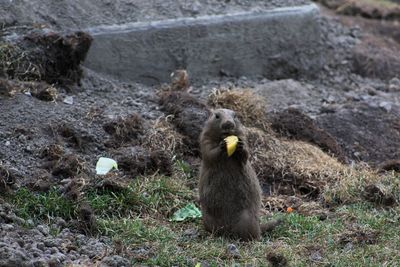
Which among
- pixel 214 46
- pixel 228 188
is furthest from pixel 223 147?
pixel 214 46

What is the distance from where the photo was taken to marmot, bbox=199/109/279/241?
311 inches

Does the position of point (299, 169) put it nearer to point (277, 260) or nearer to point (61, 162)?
point (61, 162)

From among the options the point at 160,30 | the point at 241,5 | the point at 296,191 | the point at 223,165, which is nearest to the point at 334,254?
the point at 223,165

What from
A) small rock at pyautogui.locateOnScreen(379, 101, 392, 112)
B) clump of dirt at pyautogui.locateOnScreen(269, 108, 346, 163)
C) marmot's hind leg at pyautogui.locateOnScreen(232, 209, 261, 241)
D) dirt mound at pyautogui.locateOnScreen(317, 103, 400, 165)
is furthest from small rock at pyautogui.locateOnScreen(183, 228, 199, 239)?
small rock at pyautogui.locateOnScreen(379, 101, 392, 112)

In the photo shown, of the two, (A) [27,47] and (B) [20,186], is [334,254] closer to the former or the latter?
(B) [20,186]

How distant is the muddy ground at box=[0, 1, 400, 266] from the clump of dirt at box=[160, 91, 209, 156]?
0.04ft

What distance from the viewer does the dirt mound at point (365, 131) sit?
35.1ft

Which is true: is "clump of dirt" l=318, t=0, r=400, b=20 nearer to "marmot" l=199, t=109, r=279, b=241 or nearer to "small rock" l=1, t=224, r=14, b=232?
"marmot" l=199, t=109, r=279, b=241

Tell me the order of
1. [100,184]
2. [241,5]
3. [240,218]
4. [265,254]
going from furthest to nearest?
[241,5], [100,184], [240,218], [265,254]

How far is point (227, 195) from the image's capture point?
7.93m

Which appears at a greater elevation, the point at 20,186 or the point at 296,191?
the point at 20,186

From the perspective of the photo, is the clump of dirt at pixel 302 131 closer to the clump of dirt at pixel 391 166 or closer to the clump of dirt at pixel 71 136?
the clump of dirt at pixel 391 166

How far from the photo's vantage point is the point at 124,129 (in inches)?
380

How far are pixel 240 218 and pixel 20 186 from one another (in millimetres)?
1828
